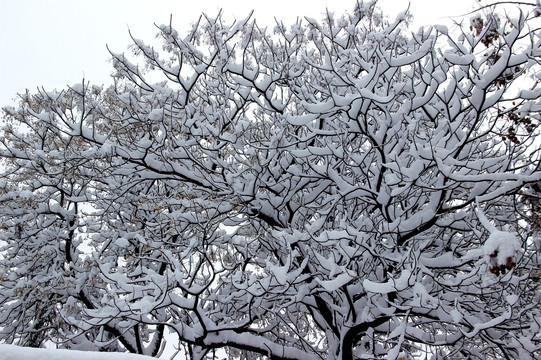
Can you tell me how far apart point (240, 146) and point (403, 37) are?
3921 millimetres

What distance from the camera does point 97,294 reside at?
9812mm

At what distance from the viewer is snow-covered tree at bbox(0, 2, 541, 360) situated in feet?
15.9

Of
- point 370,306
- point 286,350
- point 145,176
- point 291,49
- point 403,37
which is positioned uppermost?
point 403,37

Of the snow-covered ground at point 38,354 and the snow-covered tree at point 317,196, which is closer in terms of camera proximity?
the snow-covered ground at point 38,354

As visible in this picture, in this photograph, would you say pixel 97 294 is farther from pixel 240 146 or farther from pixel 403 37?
pixel 403 37

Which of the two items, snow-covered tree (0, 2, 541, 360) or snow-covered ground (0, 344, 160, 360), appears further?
snow-covered tree (0, 2, 541, 360)

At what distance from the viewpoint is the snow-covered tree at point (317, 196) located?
4.86 meters

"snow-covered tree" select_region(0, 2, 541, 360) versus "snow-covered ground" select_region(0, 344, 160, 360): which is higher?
"snow-covered tree" select_region(0, 2, 541, 360)

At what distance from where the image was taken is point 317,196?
6.74 meters

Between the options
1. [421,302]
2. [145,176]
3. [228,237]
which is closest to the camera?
[421,302]

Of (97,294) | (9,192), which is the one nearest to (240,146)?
(9,192)

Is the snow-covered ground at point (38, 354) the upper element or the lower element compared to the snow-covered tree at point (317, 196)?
lower

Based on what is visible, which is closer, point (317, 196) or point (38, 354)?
point (38, 354)

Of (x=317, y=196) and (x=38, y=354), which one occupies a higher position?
(x=317, y=196)
